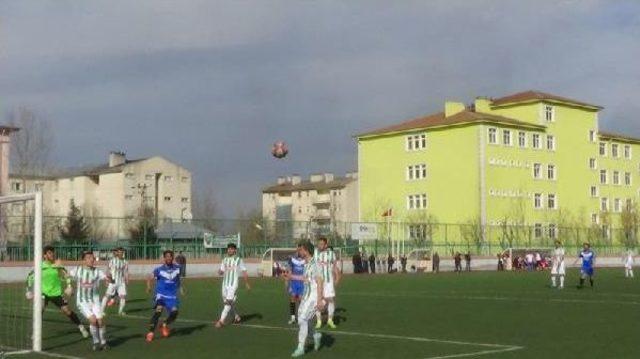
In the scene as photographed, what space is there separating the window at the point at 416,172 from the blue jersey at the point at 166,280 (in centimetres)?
7530

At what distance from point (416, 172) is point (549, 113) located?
49.4 feet

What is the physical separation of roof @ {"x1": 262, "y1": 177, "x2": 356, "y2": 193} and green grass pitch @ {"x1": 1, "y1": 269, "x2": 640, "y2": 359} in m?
107

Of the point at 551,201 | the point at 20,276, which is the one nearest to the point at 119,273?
the point at 20,276

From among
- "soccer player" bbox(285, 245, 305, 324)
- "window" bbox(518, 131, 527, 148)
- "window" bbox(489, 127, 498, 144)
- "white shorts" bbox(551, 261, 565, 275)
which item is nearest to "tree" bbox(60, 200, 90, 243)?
"white shorts" bbox(551, 261, 565, 275)

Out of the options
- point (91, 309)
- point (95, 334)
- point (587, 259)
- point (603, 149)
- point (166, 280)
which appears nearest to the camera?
point (95, 334)

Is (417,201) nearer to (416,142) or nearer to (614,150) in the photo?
(416,142)

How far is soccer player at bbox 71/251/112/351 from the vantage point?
18.4m

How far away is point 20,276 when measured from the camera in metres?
49.0

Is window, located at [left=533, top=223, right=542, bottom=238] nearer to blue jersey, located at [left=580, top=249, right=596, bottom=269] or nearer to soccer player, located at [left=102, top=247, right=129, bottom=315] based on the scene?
blue jersey, located at [left=580, top=249, right=596, bottom=269]

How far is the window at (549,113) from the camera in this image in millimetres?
96875

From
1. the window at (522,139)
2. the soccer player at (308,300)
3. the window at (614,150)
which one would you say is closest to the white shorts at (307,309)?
the soccer player at (308,300)

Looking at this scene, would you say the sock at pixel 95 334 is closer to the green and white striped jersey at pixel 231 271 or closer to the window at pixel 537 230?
the green and white striped jersey at pixel 231 271

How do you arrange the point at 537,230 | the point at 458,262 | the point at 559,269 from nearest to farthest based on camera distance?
the point at 559,269 < the point at 458,262 < the point at 537,230

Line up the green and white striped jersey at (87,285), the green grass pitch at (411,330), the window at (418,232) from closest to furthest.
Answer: the green grass pitch at (411,330) < the green and white striped jersey at (87,285) < the window at (418,232)
